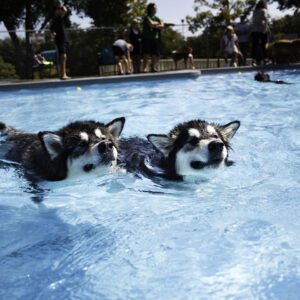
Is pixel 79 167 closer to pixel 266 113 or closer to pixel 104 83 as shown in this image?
pixel 266 113

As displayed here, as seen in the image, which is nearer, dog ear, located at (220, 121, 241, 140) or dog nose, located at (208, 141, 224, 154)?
dog nose, located at (208, 141, 224, 154)

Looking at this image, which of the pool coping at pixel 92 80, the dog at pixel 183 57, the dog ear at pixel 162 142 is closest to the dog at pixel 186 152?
the dog ear at pixel 162 142

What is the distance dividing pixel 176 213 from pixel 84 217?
773 millimetres

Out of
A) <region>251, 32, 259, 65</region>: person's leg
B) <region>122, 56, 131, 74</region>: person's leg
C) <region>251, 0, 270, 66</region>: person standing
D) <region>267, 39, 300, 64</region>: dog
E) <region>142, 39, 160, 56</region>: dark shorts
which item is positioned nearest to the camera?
<region>142, 39, 160, 56</region>: dark shorts

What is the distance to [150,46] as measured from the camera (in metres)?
14.6

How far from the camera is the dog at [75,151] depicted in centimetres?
409

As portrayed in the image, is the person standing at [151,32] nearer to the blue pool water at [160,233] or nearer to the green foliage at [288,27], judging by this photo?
the blue pool water at [160,233]

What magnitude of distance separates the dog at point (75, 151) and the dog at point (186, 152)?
461 mm

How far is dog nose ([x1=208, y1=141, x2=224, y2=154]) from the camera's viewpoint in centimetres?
408

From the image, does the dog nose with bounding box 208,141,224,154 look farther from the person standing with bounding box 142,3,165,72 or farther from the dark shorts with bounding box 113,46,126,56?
the dark shorts with bounding box 113,46,126,56

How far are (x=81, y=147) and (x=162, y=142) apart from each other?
0.83 metres

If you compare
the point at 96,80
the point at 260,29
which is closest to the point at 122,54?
the point at 96,80

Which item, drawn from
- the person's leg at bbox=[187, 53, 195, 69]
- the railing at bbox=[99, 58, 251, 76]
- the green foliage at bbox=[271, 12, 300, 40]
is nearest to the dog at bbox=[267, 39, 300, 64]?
the railing at bbox=[99, 58, 251, 76]

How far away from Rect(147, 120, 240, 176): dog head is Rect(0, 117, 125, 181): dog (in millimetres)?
470
